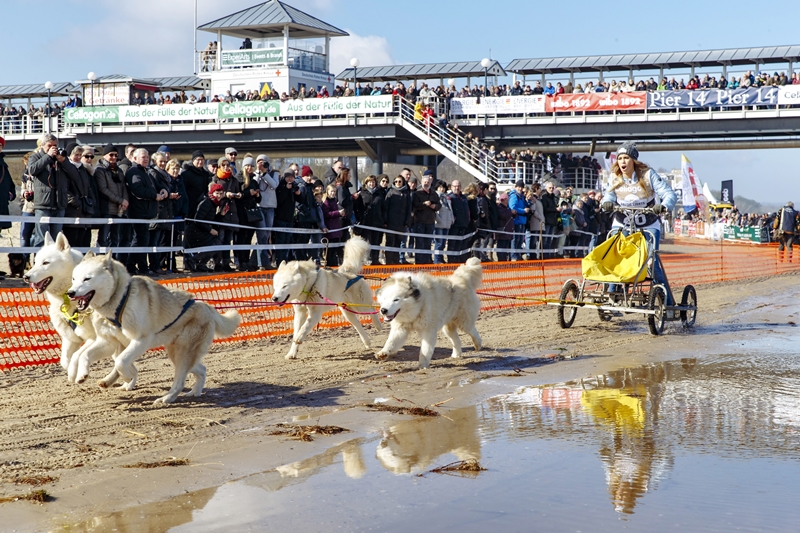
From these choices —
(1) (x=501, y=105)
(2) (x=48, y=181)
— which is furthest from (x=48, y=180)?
(1) (x=501, y=105)

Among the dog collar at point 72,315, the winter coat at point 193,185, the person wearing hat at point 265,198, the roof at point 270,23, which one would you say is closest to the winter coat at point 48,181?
the winter coat at point 193,185

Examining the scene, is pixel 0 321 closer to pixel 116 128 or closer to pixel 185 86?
pixel 116 128

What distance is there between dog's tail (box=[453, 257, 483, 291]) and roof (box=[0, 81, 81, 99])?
5774 centimetres

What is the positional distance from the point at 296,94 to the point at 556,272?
83.7ft

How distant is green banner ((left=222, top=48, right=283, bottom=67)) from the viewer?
4869cm

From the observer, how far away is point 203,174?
15.3m

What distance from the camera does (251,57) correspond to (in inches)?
1935

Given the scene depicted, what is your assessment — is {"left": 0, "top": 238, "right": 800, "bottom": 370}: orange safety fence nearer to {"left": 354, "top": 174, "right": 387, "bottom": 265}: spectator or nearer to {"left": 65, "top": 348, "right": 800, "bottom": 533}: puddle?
{"left": 354, "top": 174, "right": 387, "bottom": 265}: spectator

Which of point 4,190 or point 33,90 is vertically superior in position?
point 33,90

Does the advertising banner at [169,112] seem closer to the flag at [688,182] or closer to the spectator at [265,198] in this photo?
the flag at [688,182]

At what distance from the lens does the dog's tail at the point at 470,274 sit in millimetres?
9084

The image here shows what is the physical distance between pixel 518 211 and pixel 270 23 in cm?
3112

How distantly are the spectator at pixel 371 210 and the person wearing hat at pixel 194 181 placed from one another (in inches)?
139

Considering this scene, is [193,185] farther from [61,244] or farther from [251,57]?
[251,57]
